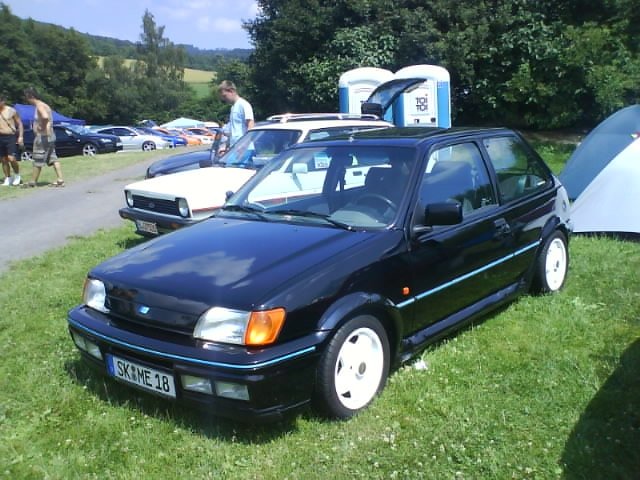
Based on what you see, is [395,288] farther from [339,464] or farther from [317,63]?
[317,63]

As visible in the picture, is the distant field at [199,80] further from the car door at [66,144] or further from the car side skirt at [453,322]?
the car side skirt at [453,322]

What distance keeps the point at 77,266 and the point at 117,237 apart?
4.81 ft

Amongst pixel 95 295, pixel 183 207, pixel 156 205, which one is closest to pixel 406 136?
pixel 95 295

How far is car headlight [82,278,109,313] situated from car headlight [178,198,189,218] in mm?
2723

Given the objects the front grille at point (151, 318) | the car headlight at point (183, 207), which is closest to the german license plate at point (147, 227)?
the car headlight at point (183, 207)

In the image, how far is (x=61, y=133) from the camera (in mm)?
26391

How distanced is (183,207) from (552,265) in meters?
3.69

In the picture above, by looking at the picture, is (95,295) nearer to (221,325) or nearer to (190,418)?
(190,418)

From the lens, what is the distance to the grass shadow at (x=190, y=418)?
129 inches

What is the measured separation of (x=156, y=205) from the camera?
674 centimetres

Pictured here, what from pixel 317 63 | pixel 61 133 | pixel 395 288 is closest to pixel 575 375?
pixel 395 288

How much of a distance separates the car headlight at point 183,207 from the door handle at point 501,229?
10.8 feet

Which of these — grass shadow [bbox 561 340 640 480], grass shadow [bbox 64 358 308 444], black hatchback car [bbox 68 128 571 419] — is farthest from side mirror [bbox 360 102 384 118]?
grass shadow [bbox 64 358 308 444]

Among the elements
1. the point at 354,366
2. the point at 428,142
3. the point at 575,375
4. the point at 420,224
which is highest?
the point at 428,142
